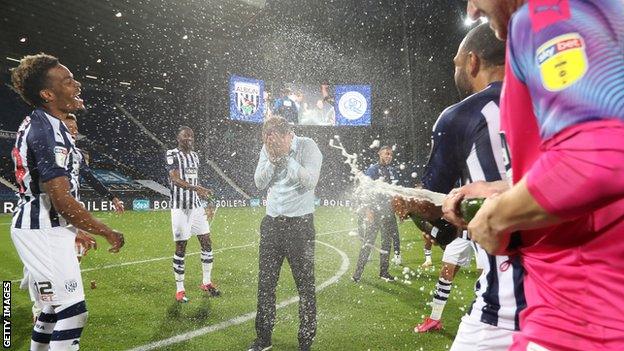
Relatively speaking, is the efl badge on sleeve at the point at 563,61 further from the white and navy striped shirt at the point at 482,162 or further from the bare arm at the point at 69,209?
the bare arm at the point at 69,209

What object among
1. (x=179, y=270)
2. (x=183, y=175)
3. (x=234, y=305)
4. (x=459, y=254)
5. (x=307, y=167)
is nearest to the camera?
(x=307, y=167)

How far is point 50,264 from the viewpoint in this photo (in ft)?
11.1

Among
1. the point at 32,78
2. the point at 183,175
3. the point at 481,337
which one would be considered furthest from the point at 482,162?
the point at 183,175

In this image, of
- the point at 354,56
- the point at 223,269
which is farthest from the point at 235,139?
the point at 223,269

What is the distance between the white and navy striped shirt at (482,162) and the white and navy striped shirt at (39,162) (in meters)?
2.76

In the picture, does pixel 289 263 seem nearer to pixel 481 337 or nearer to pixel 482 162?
pixel 481 337

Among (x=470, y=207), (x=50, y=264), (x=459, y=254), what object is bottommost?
(x=459, y=254)

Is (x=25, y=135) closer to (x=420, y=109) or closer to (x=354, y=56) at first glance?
(x=420, y=109)

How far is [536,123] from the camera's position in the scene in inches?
41.9

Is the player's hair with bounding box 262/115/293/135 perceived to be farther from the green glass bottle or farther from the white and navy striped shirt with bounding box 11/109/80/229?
the green glass bottle

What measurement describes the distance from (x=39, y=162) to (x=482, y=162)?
10.0 feet

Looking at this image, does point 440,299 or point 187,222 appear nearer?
point 440,299

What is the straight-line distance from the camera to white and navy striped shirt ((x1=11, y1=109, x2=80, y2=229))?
133 inches

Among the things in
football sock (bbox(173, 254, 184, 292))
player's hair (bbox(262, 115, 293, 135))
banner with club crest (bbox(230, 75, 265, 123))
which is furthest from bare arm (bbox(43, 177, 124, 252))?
banner with club crest (bbox(230, 75, 265, 123))
